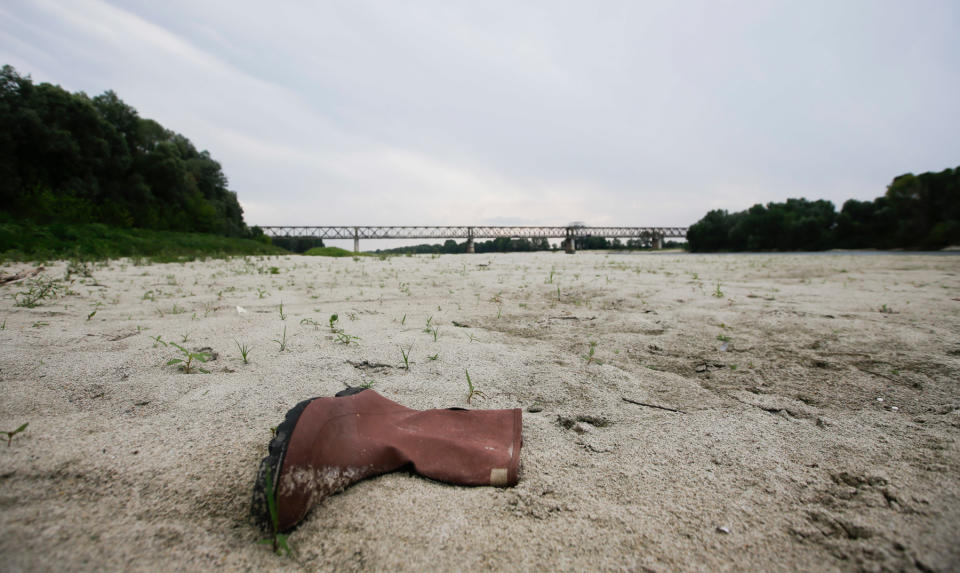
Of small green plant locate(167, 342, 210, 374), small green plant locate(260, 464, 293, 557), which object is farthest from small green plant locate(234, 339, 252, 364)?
small green plant locate(260, 464, 293, 557)

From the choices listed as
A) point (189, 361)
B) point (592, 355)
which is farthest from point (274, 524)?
point (592, 355)

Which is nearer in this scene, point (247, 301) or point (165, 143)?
point (247, 301)

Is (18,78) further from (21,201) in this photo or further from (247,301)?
(247,301)

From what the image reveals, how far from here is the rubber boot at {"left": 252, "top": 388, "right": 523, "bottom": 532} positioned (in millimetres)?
1028

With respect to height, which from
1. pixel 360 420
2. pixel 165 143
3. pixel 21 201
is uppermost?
pixel 165 143

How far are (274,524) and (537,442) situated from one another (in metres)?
0.87

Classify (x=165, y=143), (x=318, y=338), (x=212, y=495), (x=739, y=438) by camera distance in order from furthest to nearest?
(x=165, y=143), (x=318, y=338), (x=739, y=438), (x=212, y=495)

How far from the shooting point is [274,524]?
0.96m

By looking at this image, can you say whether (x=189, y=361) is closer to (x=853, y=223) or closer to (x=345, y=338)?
(x=345, y=338)

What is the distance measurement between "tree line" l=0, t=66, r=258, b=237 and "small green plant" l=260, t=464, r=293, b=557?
54.2 ft

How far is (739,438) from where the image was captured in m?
1.48

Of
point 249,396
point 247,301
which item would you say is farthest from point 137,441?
point 247,301

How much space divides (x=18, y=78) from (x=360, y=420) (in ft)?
72.9

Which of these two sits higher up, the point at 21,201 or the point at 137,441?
the point at 21,201
